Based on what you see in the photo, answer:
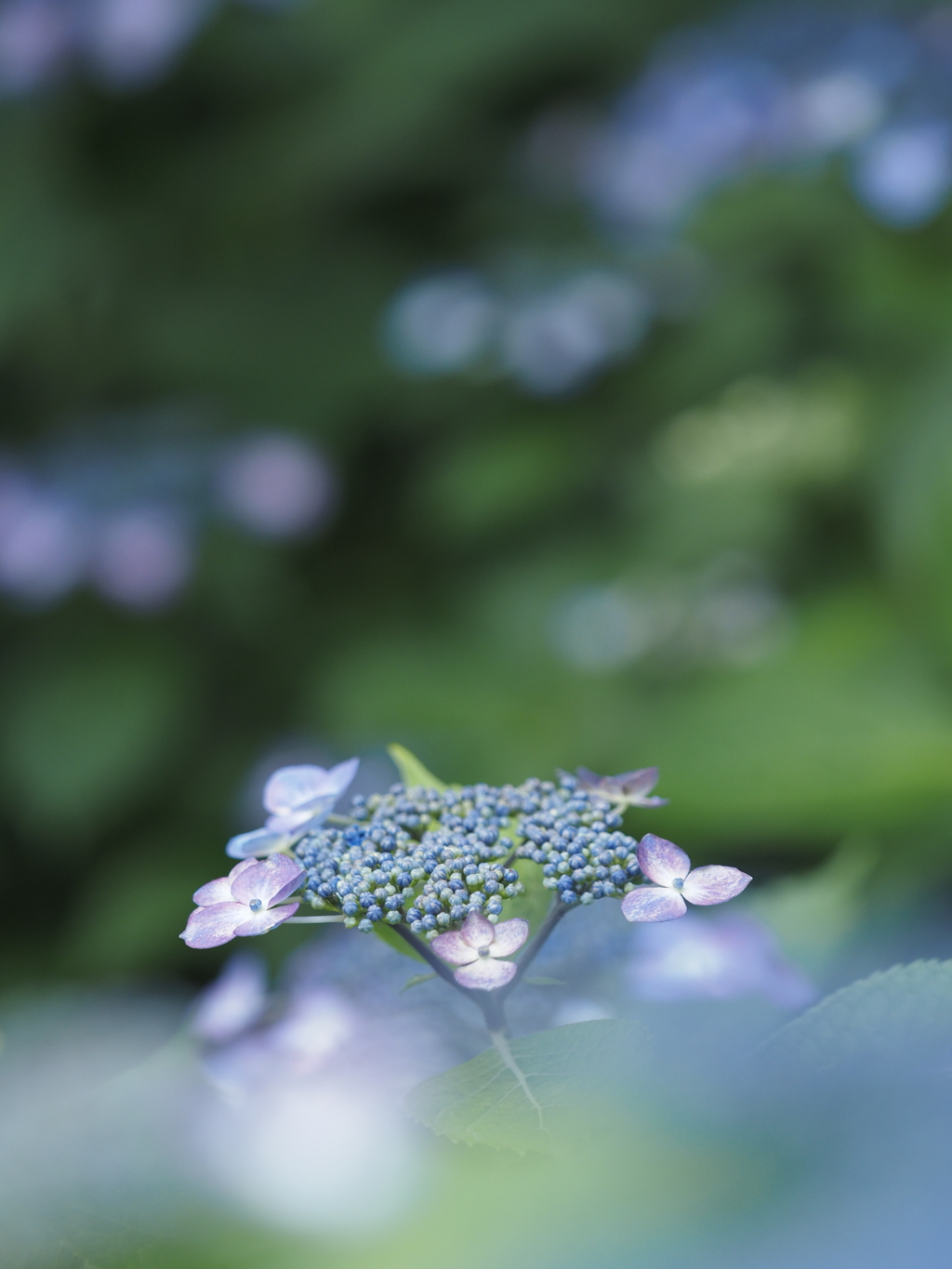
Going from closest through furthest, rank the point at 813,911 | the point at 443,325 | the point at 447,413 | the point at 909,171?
the point at 813,911 < the point at 909,171 < the point at 443,325 < the point at 447,413

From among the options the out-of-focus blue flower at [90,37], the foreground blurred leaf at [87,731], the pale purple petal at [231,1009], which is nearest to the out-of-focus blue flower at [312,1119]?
the pale purple petal at [231,1009]

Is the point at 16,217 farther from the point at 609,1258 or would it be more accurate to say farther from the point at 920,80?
the point at 609,1258

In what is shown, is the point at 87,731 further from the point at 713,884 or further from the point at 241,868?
the point at 713,884

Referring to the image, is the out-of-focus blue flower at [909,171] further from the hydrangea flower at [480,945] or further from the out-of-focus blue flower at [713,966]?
the hydrangea flower at [480,945]

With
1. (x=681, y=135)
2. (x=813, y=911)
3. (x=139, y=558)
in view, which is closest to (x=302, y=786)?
(x=813, y=911)

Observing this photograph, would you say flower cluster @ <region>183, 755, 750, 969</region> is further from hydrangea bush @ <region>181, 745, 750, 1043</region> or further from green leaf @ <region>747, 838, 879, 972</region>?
green leaf @ <region>747, 838, 879, 972</region>

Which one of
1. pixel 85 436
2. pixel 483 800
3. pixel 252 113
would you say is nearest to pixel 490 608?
pixel 85 436

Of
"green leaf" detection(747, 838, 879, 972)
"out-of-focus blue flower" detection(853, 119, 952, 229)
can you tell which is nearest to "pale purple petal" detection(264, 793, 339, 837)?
"green leaf" detection(747, 838, 879, 972)

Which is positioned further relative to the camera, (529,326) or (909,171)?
(529,326)
